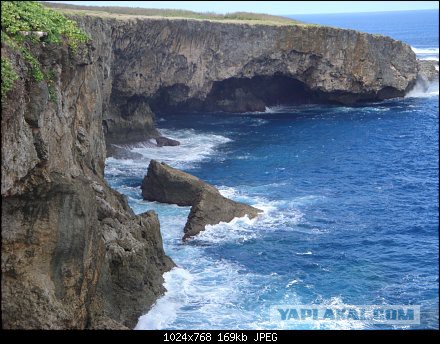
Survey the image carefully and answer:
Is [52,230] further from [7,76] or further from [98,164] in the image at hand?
[98,164]

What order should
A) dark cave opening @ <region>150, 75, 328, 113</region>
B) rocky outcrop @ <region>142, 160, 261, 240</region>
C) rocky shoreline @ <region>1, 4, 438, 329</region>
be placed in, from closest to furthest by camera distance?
rocky shoreline @ <region>1, 4, 438, 329</region>, rocky outcrop @ <region>142, 160, 261, 240</region>, dark cave opening @ <region>150, 75, 328, 113</region>

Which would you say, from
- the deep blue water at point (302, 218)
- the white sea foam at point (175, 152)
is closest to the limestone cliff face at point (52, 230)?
the deep blue water at point (302, 218)

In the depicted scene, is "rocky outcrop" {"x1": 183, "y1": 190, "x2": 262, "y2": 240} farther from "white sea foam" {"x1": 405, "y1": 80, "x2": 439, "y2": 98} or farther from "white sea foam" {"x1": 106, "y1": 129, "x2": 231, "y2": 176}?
"white sea foam" {"x1": 405, "y1": 80, "x2": 439, "y2": 98}

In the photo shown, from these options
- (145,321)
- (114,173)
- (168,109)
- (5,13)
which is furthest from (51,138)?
(168,109)

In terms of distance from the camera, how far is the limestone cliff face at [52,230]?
16.6m

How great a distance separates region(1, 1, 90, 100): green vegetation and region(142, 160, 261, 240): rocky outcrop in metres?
14.3

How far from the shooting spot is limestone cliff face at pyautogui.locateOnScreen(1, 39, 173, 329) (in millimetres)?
16641

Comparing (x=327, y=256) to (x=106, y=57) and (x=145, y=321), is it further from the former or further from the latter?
(x=106, y=57)

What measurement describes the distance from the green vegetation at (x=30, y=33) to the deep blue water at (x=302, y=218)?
36.0 ft

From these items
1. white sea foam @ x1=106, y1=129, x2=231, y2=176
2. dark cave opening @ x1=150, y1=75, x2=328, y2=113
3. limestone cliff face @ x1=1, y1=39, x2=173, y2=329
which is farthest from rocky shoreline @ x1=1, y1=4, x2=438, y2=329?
white sea foam @ x1=106, y1=129, x2=231, y2=176

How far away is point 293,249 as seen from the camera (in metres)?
30.8

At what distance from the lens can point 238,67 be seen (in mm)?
64750

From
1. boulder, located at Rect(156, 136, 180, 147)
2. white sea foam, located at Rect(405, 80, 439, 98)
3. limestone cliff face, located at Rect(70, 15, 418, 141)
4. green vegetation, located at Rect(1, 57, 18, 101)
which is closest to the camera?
green vegetation, located at Rect(1, 57, 18, 101)

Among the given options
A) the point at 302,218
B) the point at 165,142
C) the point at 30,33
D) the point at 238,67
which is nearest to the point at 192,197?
the point at 302,218
